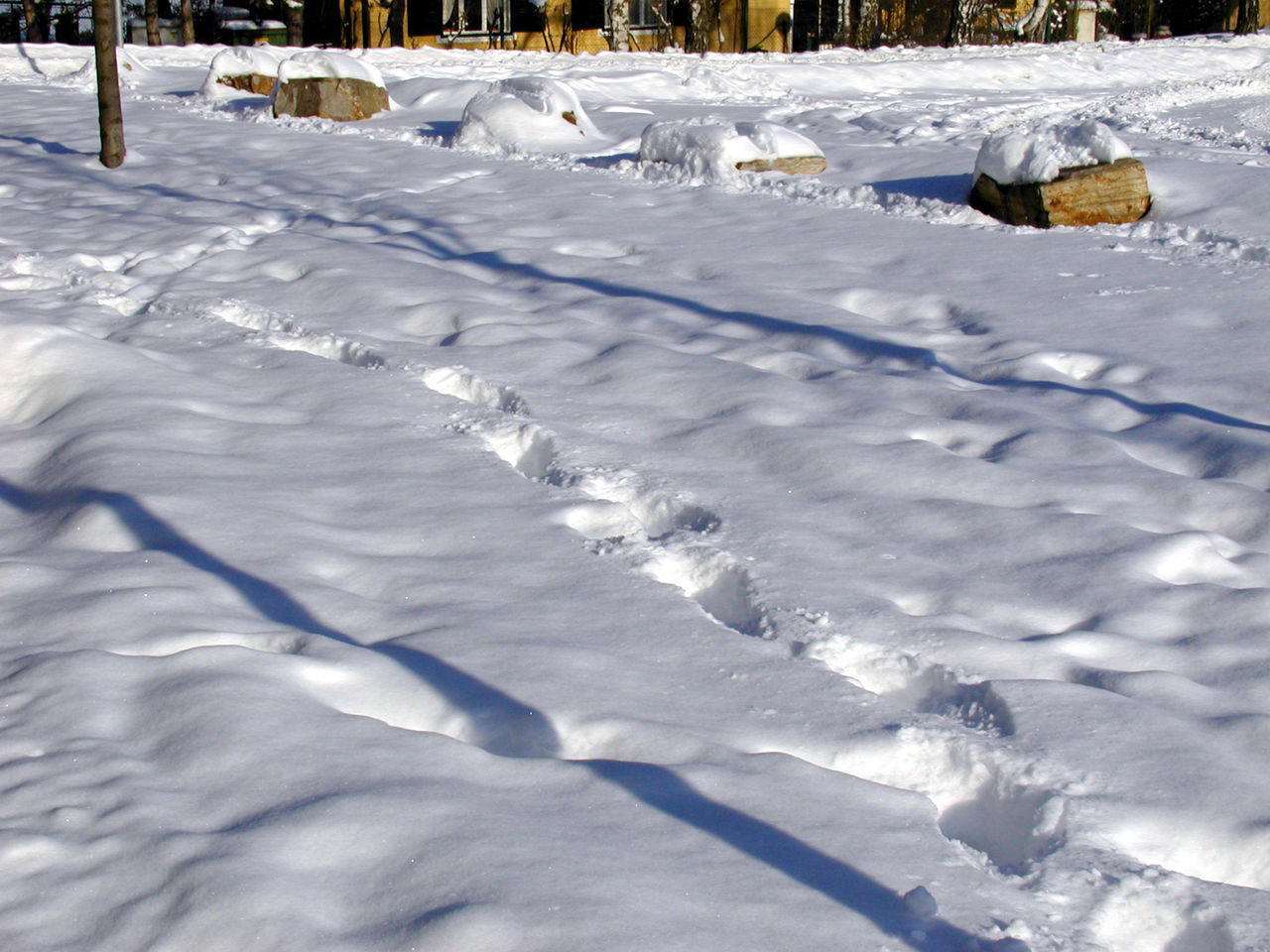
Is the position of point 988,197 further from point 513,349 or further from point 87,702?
point 87,702

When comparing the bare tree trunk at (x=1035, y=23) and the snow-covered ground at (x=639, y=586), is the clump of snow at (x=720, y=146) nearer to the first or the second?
the snow-covered ground at (x=639, y=586)

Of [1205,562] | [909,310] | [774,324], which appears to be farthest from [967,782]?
[909,310]

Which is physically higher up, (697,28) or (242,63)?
(697,28)

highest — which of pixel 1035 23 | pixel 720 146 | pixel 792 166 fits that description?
pixel 1035 23

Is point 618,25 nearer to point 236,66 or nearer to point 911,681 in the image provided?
point 236,66

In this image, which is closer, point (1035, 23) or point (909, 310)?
point (909, 310)

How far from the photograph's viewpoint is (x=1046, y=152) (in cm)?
659

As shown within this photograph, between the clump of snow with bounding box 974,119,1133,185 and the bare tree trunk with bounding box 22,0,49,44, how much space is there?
21256 millimetres

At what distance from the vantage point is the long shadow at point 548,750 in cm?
188

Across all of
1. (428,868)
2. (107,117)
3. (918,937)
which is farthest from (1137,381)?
(107,117)

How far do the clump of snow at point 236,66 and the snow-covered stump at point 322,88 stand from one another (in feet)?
5.07

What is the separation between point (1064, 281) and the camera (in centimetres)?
552

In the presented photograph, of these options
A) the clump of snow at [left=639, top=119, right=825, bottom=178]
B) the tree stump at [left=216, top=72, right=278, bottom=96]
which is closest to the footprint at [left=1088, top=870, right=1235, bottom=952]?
the clump of snow at [left=639, top=119, right=825, bottom=178]

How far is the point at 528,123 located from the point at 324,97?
2235mm
